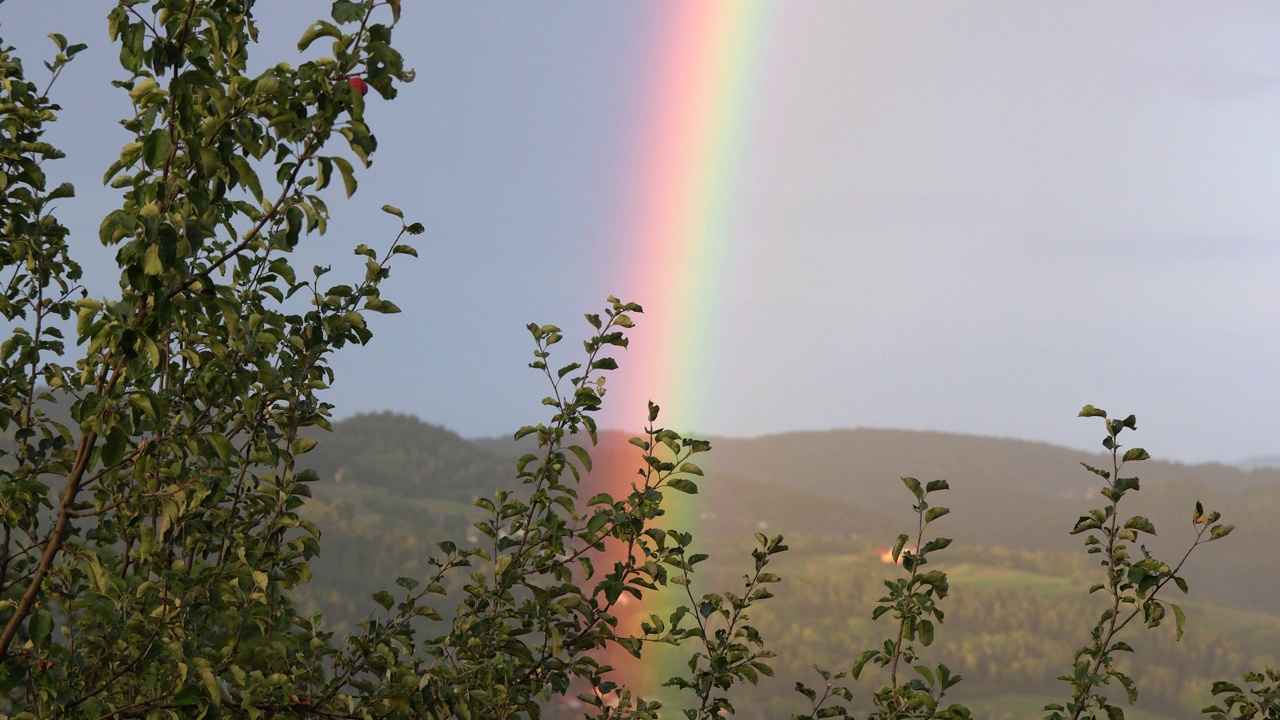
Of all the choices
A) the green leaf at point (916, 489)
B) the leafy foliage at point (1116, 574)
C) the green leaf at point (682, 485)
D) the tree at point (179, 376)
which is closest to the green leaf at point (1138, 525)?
the leafy foliage at point (1116, 574)

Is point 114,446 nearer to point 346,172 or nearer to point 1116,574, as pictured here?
point 346,172

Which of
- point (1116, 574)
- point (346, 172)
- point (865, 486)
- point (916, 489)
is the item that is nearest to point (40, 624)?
point (346, 172)

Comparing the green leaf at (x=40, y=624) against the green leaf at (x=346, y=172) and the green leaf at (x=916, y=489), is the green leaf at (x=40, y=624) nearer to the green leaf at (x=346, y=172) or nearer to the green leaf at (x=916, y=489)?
the green leaf at (x=346, y=172)

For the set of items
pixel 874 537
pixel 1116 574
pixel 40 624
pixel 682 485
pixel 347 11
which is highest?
pixel 874 537

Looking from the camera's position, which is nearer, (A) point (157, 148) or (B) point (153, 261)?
(B) point (153, 261)

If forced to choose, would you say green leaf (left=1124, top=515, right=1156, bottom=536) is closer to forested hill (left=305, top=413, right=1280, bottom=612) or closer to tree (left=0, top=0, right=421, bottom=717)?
tree (left=0, top=0, right=421, bottom=717)

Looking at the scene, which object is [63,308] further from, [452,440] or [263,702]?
[452,440]

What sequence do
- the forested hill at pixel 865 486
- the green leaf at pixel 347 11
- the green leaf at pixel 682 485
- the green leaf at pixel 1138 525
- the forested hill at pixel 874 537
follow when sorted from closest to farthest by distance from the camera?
the green leaf at pixel 347 11 → the green leaf at pixel 682 485 → the green leaf at pixel 1138 525 → the forested hill at pixel 874 537 → the forested hill at pixel 865 486

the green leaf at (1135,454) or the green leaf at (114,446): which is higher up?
the green leaf at (1135,454)

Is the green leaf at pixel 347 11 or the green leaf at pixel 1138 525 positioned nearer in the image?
the green leaf at pixel 347 11

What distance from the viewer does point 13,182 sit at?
521 centimetres

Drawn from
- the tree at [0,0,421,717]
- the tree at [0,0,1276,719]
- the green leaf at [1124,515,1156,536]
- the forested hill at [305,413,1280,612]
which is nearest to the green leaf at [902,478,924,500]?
the tree at [0,0,1276,719]

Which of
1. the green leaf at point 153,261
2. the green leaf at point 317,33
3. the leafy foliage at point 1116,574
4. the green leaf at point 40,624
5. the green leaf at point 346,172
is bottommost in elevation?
the green leaf at point 40,624

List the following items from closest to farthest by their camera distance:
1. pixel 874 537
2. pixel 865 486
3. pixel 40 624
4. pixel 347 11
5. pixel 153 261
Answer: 1. pixel 153 261
2. pixel 347 11
3. pixel 40 624
4. pixel 874 537
5. pixel 865 486
